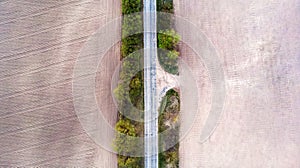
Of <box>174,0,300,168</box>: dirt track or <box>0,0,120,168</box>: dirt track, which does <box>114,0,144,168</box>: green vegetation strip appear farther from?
<box>174,0,300,168</box>: dirt track

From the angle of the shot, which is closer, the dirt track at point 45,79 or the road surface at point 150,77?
the road surface at point 150,77

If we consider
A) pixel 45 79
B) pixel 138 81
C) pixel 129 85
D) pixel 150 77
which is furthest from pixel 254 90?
pixel 45 79

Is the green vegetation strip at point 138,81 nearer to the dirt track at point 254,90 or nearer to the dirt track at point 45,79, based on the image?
the dirt track at point 45,79

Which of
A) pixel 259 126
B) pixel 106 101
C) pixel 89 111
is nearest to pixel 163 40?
pixel 106 101

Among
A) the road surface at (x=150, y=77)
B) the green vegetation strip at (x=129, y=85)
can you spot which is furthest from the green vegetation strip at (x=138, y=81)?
the road surface at (x=150, y=77)

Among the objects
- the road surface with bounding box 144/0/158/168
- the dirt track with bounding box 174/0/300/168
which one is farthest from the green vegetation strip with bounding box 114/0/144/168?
the dirt track with bounding box 174/0/300/168

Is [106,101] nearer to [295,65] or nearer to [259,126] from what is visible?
[259,126]
